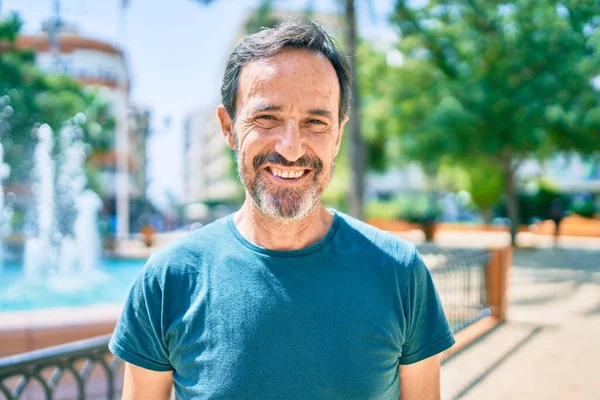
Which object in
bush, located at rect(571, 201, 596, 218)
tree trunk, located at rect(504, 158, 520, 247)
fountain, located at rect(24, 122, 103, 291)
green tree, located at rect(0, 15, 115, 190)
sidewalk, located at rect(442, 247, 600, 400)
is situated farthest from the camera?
bush, located at rect(571, 201, 596, 218)

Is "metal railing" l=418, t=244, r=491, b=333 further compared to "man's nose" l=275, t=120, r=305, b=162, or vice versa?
"metal railing" l=418, t=244, r=491, b=333

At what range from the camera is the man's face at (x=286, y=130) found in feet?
4.80

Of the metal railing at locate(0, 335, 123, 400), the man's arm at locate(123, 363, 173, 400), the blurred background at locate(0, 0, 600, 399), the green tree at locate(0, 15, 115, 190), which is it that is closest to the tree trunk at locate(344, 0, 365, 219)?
the blurred background at locate(0, 0, 600, 399)

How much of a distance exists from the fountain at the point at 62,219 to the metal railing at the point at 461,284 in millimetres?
9612

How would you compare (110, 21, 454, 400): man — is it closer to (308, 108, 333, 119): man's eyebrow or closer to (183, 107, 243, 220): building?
(308, 108, 333, 119): man's eyebrow

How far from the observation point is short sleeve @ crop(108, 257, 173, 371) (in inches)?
57.8

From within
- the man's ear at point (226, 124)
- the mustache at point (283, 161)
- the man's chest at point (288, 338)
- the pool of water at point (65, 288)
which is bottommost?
the pool of water at point (65, 288)

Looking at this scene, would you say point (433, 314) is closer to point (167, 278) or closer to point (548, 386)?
point (167, 278)

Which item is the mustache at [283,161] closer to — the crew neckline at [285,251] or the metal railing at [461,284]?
the crew neckline at [285,251]

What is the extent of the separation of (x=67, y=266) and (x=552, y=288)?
43.1ft

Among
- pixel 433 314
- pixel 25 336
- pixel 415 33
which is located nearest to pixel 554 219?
pixel 415 33

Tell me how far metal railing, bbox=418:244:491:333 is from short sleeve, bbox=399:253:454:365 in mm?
4354

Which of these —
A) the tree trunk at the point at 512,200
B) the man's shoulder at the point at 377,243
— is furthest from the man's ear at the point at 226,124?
the tree trunk at the point at 512,200

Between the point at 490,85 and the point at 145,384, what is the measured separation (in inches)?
569
